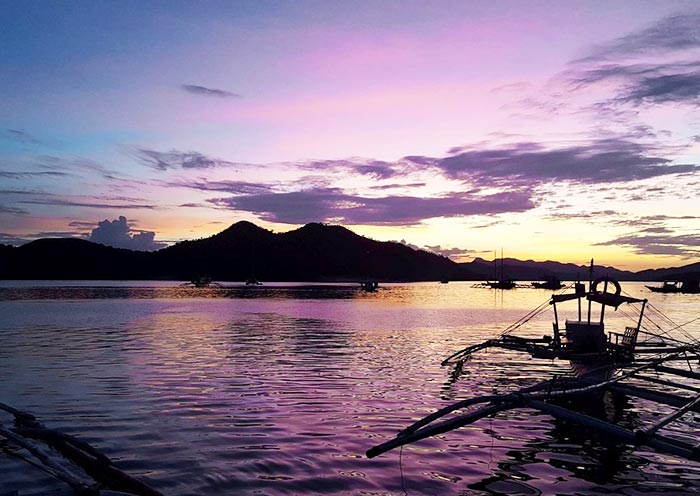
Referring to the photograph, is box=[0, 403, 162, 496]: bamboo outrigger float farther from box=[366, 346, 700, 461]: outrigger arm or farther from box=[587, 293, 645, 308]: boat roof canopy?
box=[587, 293, 645, 308]: boat roof canopy

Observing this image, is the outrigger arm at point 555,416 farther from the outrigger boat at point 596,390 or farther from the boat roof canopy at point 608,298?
the boat roof canopy at point 608,298

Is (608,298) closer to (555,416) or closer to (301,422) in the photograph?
(301,422)

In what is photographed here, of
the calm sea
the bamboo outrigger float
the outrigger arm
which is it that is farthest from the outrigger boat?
the bamboo outrigger float

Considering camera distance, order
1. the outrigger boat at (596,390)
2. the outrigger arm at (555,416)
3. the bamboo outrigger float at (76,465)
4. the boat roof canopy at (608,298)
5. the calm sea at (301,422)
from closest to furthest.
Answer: the bamboo outrigger float at (76,465) < the outrigger arm at (555,416) < the outrigger boat at (596,390) < the calm sea at (301,422) < the boat roof canopy at (608,298)

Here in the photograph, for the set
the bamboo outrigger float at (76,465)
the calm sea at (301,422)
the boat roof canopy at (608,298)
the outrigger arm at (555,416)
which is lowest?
the calm sea at (301,422)

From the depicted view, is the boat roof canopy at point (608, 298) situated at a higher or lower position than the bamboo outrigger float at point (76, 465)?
higher

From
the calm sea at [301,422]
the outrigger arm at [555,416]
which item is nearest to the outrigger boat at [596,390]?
the outrigger arm at [555,416]

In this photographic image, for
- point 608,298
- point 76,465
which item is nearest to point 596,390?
point 76,465

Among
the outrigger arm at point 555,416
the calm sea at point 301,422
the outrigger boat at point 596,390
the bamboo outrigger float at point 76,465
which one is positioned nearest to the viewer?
the bamboo outrigger float at point 76,465

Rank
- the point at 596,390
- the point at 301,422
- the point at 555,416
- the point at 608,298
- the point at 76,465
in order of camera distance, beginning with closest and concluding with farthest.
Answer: the point at 555,416
the point at 76,465
the point at 596,390
the point at 301,422
the point at 608,298

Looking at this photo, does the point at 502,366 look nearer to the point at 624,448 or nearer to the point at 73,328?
the point at 624,448

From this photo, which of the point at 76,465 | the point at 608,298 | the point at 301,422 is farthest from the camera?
the point at 608,298

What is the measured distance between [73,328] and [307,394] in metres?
35.5

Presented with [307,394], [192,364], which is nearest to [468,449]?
[307,394]
